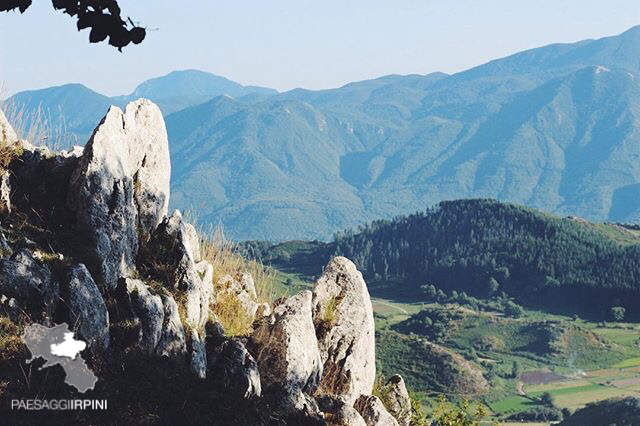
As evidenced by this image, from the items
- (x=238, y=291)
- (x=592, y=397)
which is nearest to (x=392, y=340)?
(x=592, y=397)

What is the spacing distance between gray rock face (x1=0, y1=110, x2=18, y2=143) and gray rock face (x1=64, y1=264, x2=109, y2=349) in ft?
14.8

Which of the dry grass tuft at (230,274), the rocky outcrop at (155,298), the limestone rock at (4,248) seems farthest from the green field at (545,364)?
the limestone rock at (4,248)

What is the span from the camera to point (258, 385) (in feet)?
44.8

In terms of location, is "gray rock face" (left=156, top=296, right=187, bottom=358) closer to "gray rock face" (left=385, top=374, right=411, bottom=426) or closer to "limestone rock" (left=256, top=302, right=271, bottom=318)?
"limestone rock" (left=256, top=302, right=271, bottom=318)

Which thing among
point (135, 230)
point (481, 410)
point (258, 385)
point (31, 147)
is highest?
point (31, 147)

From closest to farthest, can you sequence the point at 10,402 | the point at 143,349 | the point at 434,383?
1. the point at 10,402
2. the point at 143,349
3. the point at 434,383

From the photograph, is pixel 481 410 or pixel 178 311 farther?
pixel 481 410

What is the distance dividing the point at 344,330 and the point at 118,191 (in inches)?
222

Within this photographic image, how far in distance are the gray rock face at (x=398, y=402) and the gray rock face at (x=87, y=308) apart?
718 centimetres

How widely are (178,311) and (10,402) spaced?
3.98 metres

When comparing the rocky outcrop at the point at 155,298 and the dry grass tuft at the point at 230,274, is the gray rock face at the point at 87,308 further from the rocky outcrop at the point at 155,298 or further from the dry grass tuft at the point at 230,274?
the dry grass tuft at the point at 230,274

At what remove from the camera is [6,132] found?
16109 millimetres

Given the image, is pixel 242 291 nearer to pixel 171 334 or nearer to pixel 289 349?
pixel 289 349

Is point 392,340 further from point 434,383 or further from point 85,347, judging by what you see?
point 85,347
